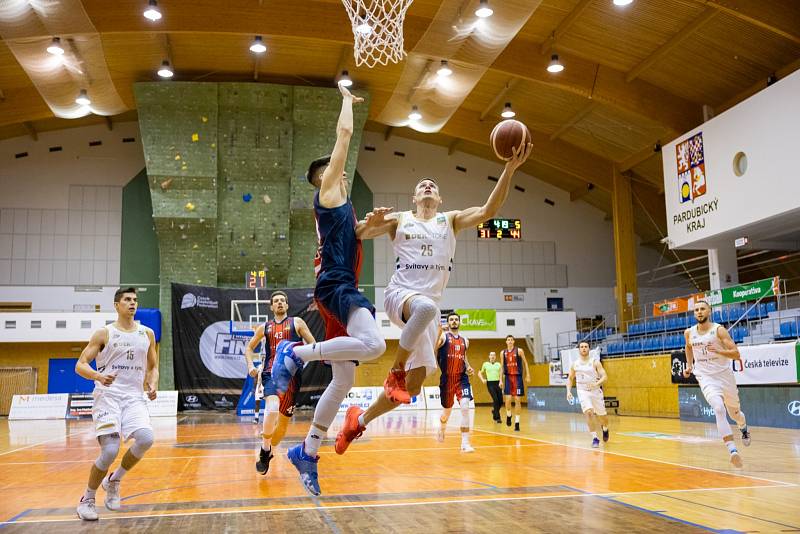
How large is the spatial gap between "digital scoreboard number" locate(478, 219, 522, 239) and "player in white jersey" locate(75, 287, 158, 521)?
24477 mm

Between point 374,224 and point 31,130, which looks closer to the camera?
point 374,224

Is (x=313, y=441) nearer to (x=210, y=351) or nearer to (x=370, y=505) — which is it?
(x=370, y=505)

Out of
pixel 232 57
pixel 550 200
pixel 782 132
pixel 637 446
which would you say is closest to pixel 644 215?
pixel 550 200

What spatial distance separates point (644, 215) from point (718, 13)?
14.4 m

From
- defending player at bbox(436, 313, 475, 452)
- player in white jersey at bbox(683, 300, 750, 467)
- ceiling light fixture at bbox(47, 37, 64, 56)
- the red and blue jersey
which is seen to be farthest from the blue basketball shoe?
ceiling light fixture at bbox(47, 37, 64, 56)

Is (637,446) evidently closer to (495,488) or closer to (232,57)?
(495,488)

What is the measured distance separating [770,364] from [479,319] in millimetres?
16332

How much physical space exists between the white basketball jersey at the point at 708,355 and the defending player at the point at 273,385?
185 inches

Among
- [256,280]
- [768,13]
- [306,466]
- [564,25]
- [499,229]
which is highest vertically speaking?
[564,25]

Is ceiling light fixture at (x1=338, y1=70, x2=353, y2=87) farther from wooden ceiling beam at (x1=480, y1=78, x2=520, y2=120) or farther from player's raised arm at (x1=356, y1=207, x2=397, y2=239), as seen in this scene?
player's raised arm at (x1=356, y1=207, x2=397, y2=239)

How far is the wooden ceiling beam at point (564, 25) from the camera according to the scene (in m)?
20.7

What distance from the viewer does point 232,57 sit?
1028 inches

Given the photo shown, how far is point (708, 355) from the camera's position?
8.64m

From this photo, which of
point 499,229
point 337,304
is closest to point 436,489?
point 337,304
